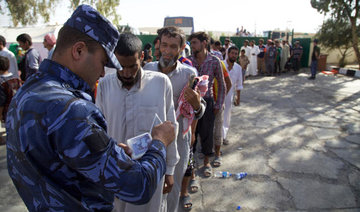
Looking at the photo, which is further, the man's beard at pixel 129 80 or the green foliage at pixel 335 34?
the green foliage at pixel 335 34

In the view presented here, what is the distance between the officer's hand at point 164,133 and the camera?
1260 mm

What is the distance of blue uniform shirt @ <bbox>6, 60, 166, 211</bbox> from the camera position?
2.95 ft

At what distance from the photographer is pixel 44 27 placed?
1129 cm

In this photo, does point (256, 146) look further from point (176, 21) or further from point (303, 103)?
point (176, 21)

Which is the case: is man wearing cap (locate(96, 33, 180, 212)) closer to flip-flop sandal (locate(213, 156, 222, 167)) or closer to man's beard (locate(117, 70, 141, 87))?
man's beard (locate(117, 70, 141, 87))

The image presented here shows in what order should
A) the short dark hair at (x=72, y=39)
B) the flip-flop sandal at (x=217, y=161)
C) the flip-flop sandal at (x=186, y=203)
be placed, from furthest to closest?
the flip-flop sandal at (x=217, y=161)
the flip-flop sandal at (x=186, y=203)
the short dark hair at (x=72, y=39)

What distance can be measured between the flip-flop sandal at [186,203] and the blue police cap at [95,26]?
7.81 ft

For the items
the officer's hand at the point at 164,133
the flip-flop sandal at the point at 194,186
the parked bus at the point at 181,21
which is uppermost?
the parked bus at the point at 181,21

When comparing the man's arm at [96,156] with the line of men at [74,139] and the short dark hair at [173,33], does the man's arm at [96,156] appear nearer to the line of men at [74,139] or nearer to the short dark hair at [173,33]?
the line of men at [74,139]

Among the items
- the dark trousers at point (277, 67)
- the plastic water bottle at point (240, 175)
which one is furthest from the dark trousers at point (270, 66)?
the plastic water bottle at point (240, 175)

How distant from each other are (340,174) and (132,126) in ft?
11.0

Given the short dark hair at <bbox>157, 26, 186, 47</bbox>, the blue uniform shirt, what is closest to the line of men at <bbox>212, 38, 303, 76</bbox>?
the short dark hair at <bbox>157, 26, 186, 47</bbox>

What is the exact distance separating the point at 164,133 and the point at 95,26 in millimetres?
573

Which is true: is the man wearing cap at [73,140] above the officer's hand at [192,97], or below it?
above
